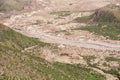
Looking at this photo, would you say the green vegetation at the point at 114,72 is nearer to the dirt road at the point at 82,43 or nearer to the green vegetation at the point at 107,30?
the dirt road at the point at 82,43

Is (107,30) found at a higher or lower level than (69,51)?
higher

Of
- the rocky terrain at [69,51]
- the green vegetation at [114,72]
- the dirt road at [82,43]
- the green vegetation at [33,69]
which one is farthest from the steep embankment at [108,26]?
the green vegetation at [33,69]

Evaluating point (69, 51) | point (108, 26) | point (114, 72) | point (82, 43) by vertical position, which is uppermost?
point (108, 26)

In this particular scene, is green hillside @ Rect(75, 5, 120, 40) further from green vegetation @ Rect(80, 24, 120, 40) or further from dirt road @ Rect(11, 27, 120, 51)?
dirt road @ Rect(11, 27, 120, 51)

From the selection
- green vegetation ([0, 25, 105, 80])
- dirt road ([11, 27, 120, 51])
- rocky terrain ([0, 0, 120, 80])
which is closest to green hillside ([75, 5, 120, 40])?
rocky terrain ([0, 0, 120, 80])

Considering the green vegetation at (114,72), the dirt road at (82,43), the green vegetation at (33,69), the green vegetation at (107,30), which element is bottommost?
the dirt road at (82,43)

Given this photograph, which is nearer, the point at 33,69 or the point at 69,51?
the point at 33,69

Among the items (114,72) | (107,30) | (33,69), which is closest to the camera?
(33,69)

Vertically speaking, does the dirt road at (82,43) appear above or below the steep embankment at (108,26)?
below

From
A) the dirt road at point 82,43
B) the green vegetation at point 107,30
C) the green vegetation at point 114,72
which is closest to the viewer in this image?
the green vegetation at point 114,72

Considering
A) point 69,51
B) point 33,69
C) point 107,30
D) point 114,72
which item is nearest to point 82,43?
point 69,51

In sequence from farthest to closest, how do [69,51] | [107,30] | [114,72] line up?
[107,30], [69,51], [114,72]

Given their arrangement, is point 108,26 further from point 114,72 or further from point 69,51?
point 114,72

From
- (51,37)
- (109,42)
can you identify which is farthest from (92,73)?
(51,37)
